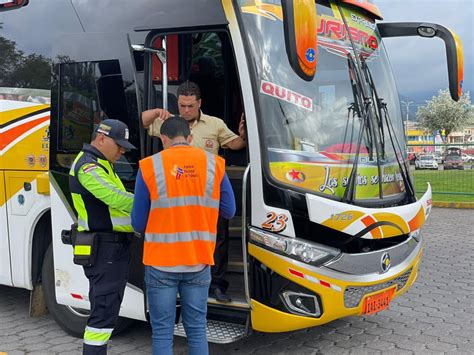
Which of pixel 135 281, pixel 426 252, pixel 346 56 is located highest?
pixel 346 56

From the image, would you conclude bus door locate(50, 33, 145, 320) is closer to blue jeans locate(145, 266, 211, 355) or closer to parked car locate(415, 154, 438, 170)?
blue jeans locate(145, 266, 211, 355)

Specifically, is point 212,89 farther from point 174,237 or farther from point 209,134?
point 174,237

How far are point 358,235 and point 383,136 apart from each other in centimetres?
99

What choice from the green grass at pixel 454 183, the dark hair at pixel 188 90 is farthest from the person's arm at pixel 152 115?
the green grass at pixel 454 183

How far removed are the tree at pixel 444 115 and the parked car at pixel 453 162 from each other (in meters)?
39.7

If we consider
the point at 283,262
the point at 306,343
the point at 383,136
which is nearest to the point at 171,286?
the point at 283,262

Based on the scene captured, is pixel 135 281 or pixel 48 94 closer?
pixel 135 281

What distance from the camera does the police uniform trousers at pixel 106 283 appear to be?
358 centimetres

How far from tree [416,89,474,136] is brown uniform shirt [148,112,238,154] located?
51586 mm

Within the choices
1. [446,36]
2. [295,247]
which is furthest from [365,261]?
[446,36]

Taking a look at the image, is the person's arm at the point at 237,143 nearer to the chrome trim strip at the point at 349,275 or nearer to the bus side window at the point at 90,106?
the bus side window at the point at 90,106

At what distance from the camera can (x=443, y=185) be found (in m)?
14.7

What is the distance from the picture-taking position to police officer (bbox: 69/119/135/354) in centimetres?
355

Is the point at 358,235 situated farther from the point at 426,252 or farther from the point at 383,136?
the point at 426,252
